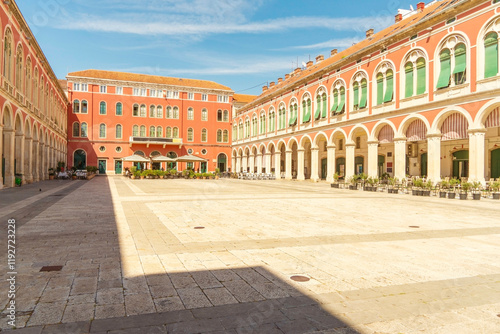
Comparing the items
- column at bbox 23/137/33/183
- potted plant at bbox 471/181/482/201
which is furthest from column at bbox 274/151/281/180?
potted plant at bbox 471/181/482/201

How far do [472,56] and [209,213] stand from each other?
17.6 metres

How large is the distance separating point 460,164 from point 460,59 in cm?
995

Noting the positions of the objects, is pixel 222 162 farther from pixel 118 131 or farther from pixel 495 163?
pixel 495 163

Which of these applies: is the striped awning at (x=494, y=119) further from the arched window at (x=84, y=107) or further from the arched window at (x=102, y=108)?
the arched window at (x=84, y=107)

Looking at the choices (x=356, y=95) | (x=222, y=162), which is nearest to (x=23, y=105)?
(x=356, y=95)

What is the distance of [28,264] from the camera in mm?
5082

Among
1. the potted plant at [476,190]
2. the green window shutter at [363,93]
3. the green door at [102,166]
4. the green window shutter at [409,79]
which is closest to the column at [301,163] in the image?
the green window shutter at [363,93]

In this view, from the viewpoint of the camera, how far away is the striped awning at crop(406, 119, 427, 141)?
22.9 metres

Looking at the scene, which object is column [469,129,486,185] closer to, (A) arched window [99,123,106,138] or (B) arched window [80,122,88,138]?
(A) arched window [99,123,106,138]

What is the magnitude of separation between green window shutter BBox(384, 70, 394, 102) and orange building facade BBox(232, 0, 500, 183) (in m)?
0.08

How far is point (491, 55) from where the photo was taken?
18406mm

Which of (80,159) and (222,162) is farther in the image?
(222,162)

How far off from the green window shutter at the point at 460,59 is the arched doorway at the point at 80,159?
46617 millimetres

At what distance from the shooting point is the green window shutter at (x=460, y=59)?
19797 mm
